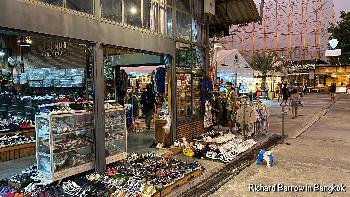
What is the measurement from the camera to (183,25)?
10.5m

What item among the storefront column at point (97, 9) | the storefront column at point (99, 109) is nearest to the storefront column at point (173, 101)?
the storefront column at point (99, 109)

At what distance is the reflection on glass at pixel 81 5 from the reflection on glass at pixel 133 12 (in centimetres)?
131

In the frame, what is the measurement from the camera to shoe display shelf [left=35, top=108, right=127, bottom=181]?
5.88 m

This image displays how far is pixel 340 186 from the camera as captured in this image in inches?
245

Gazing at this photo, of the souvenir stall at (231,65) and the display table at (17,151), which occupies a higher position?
the souvenir stall at (231,65)

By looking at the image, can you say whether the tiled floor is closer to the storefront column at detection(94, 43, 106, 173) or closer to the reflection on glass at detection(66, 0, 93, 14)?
the storefront column at detection(94, 43, 106, 173)

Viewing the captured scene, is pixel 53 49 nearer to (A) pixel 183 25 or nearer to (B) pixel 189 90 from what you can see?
(A) pixel 183 25

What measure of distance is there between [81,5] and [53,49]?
6.92 meters

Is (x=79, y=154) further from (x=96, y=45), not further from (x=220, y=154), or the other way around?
(x=220, y=154)

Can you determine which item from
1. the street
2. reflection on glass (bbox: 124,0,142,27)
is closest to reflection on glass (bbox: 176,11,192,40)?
reflection on glass (bbox: 124,0,142,27)

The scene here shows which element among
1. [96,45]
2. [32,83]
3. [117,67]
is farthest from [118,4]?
[32,83]

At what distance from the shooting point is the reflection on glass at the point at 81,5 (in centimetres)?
596

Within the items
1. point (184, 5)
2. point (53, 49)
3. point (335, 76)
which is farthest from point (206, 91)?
point (335, 76)

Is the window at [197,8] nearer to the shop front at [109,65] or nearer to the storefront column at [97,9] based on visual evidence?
the shop front at [109,65]
